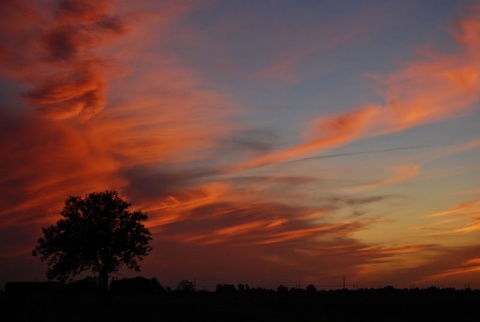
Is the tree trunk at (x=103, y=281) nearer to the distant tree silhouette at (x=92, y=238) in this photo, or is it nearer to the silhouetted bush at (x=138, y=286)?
the distant tree silhouette at (x=92, y=238)

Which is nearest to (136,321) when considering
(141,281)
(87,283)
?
(87,283)

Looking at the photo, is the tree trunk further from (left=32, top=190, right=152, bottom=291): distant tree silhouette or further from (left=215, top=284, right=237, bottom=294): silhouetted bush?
(left=215, top=284, right=237, bottom=294): silhouetted bush

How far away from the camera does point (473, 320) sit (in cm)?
5162

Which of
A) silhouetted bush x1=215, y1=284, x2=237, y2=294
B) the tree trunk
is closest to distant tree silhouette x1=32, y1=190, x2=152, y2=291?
the tree trunk

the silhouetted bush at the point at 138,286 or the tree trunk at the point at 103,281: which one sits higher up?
the silhouetted bush at the point at 138,286

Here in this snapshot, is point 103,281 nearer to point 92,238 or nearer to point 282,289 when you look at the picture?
point 92,238

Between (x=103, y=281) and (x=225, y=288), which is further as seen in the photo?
(x=225, y=288)

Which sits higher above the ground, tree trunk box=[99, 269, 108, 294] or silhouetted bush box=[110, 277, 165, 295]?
silhouetted bush box=[110, 277, 165, 295]

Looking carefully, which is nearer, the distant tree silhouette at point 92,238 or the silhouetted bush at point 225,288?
the distant tree silhouette at point 92,238

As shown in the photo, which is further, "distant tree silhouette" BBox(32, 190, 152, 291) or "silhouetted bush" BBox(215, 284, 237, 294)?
"silhouetted bush" BBox(215, 284, 237, 294)

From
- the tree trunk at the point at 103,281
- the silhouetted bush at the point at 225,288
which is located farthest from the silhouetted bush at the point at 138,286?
the tree trunk at the point at 103,281

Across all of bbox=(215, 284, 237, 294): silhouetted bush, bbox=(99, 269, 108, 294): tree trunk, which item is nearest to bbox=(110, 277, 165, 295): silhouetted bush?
bbox=(215, 284, 237, 294): silhouetted bush

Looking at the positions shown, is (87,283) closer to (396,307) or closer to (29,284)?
(29,284)

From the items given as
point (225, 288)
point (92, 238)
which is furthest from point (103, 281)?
point (225, 288)
